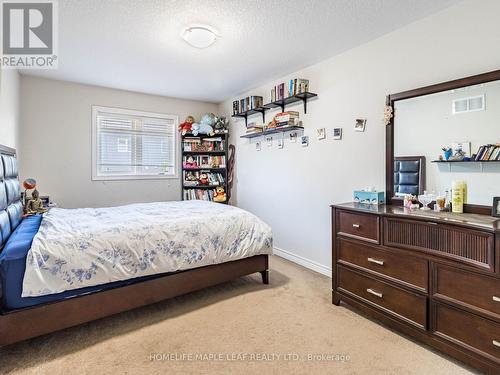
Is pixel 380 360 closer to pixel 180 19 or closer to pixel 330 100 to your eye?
pixel 330 100

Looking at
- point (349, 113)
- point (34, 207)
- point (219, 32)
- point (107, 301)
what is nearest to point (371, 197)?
point (349, 113)

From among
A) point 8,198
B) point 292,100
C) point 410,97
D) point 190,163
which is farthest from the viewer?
point 190,163

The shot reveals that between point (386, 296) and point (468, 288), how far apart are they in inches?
21.3

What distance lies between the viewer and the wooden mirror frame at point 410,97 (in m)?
1.88

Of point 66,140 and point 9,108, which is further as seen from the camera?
point 66,140

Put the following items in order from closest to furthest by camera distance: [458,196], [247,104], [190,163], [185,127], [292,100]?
[458,196]
[292,100]
[247,104]
[185,127]
[190,163]

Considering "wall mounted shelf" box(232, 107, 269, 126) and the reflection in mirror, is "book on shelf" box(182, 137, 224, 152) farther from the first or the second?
the reflection in mirror

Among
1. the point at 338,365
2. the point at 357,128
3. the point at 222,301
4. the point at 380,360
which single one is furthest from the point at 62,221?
the point at 357,128

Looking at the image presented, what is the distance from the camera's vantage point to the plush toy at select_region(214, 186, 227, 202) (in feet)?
15.4

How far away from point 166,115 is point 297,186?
254 cm

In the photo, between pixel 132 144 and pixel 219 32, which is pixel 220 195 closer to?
pixel 132 144

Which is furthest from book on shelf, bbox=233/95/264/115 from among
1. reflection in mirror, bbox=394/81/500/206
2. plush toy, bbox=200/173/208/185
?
reflection in mirror, bbox=394/81/500/206

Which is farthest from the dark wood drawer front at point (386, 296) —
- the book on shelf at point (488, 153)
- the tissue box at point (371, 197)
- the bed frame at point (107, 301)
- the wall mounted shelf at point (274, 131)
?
the wall mounted shelf at point (274, 131)

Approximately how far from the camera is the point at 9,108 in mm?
2818
